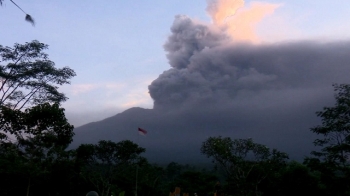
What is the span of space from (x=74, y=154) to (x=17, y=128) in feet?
12.9

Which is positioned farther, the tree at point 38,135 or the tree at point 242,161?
the tree at point 242,161

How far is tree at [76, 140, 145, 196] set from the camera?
103 feet

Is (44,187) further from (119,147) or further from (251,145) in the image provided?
(251,145)

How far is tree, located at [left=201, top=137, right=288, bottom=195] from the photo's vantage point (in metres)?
32.1

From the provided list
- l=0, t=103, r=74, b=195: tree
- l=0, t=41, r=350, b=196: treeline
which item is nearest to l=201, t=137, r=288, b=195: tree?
l=0, t=41, r=350, b=196: treeline

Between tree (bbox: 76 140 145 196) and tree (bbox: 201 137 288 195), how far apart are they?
19.6 ft

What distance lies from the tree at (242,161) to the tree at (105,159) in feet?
19.6

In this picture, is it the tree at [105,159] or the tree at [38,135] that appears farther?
the tree at [105,159]

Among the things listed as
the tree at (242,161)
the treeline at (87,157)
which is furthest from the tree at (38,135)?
the tree at (242,161)

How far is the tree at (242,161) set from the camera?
1264 inches

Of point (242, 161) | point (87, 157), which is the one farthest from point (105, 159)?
point (242, 161)

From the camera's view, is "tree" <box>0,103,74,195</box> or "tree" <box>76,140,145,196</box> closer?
"tree" <box>0,103,74,195</box>

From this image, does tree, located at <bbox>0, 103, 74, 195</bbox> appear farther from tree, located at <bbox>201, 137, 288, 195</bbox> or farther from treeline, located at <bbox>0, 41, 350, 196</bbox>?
tree, located at <bbox>201, 137, 288, 195</bbox>

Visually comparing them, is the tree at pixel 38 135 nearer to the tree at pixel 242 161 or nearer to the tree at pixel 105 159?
the tree at pixel 105 159
